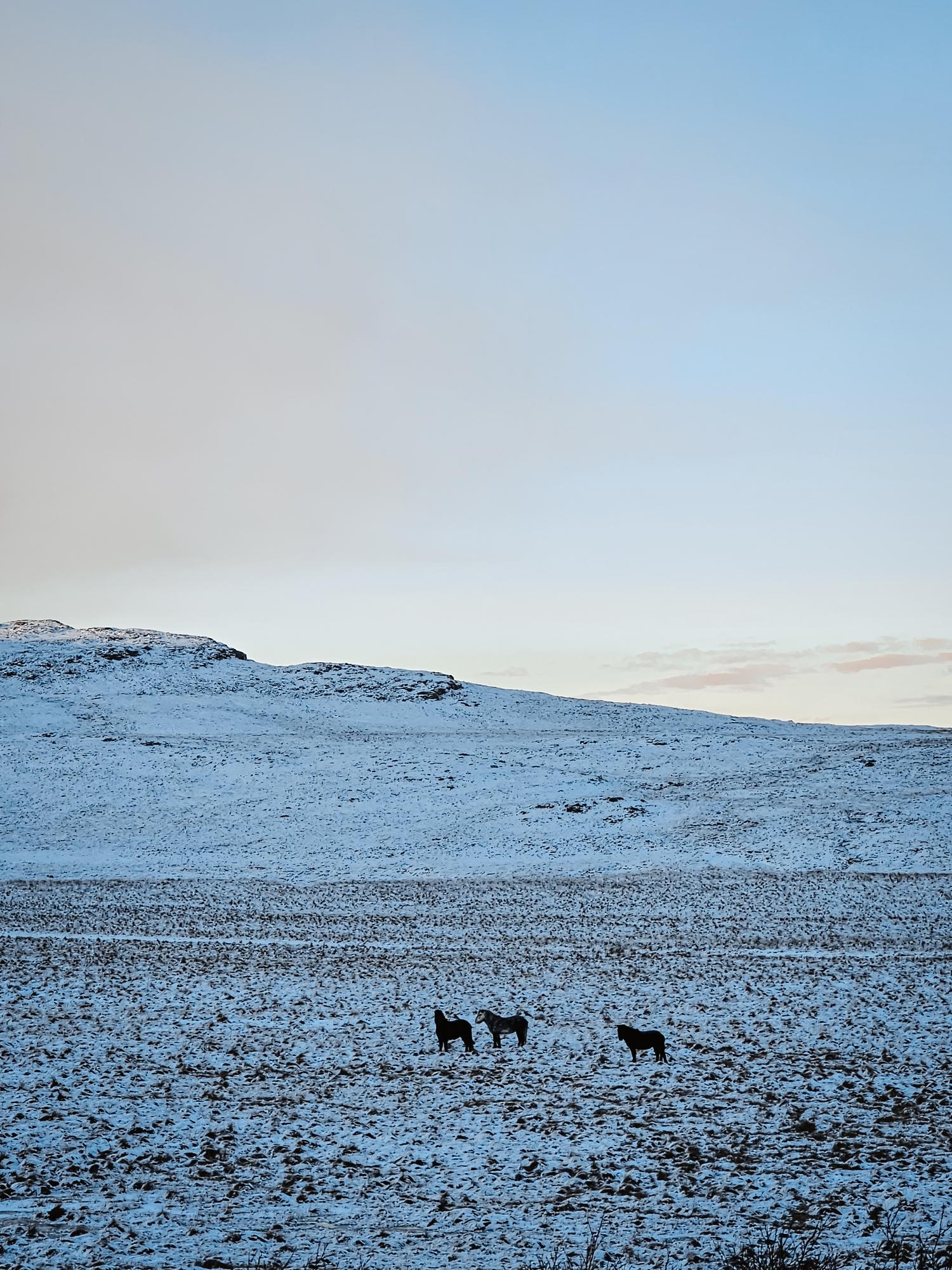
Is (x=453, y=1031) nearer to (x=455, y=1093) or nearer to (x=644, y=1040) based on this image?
(x=455, y=1093)

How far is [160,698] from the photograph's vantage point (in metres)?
70.6

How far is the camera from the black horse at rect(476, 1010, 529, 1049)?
14.3 m

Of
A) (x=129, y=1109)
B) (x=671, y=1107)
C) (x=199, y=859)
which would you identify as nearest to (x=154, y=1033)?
(x=129, y=1109)

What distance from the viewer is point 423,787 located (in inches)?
1925

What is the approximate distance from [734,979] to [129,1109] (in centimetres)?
1247

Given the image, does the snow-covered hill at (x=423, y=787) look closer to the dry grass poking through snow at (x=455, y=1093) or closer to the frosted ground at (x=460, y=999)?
the frosted ground at (x=460, y=999)

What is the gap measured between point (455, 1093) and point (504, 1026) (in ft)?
6.99

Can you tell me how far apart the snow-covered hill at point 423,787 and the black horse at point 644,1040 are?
77.3 feet

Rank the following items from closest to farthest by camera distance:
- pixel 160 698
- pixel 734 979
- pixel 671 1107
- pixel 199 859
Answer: pixel 671 1107, pixel 734 979, pixel 199 859, pixel 160 698

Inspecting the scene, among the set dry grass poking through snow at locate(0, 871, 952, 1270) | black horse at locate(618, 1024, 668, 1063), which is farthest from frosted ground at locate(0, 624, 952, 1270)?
black horse at locate(618, 1024, 668, 1063)

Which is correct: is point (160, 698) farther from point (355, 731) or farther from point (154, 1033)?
point (154, 1033)

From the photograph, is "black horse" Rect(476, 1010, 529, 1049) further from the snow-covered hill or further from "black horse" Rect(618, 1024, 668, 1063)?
the snow-covered hill

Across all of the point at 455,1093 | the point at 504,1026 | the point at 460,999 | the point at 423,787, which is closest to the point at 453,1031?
the point at 504,1026

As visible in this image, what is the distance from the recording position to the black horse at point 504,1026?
565 inches
